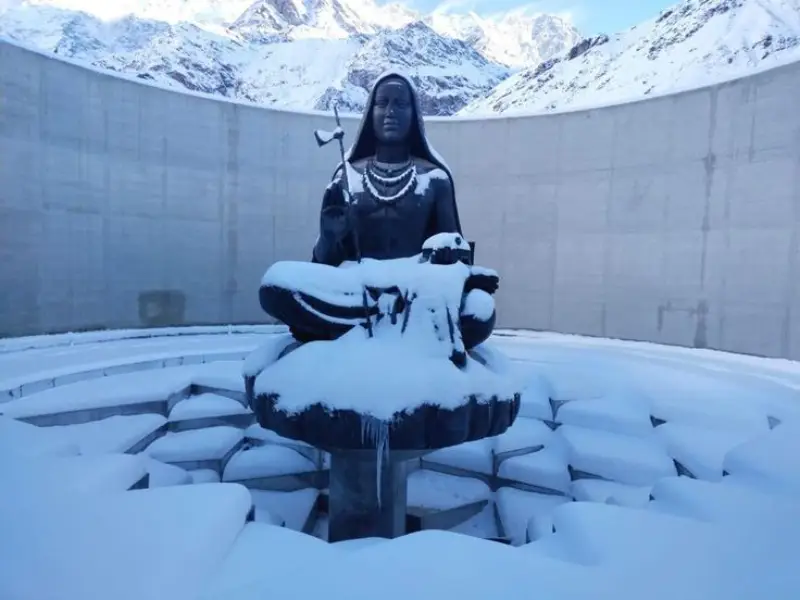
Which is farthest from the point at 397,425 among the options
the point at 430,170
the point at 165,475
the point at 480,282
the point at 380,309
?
the point at 430,170

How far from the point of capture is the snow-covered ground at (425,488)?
1.23 metres

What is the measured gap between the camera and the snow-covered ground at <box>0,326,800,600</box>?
1229 millimetres

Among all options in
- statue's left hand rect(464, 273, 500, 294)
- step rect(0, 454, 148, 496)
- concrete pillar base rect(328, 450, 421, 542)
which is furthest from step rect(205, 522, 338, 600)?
statue's left hand rect(464, 273, 500, 294)

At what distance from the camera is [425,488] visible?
2902 mm

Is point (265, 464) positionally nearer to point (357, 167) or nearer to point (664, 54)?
point (357, 167)

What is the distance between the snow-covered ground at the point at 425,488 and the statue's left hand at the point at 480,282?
0.96m

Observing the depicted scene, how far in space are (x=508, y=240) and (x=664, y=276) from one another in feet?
5.93

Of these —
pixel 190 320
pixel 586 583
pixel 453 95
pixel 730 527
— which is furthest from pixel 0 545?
pixel 453 95

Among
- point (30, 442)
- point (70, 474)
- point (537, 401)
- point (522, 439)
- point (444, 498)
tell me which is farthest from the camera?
point (537, 401)

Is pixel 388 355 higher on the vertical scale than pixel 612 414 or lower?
higher

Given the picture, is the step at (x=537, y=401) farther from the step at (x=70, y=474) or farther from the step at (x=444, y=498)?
the step at (x=70, y=474)

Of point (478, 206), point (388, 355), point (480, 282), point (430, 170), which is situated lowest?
point (388, 355)

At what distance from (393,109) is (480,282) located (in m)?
1.11

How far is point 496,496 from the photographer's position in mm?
2762
